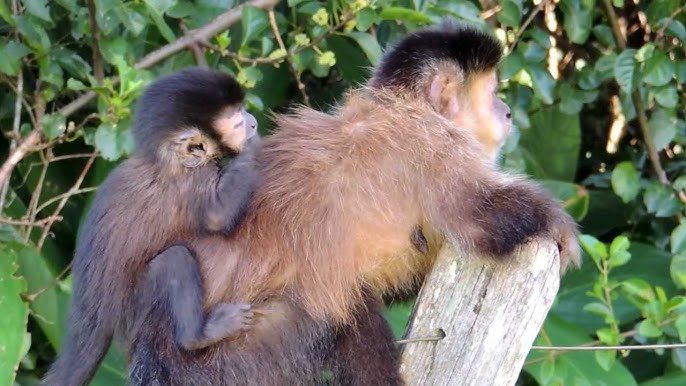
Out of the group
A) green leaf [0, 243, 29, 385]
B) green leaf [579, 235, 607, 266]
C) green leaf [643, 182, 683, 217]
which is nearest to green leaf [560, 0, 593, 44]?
green leaf [643, 182, 683, 217]

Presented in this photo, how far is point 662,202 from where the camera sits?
12.1 ft

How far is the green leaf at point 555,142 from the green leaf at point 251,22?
1629mm

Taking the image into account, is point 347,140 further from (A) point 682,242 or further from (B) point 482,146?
(A) point 682,242

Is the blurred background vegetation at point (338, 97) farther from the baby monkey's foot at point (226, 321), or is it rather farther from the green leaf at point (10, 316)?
the baby monkey's foot at point (226, 321)

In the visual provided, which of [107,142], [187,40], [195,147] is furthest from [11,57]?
[195,147]

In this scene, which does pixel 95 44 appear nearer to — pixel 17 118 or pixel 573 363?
pixel 17 118

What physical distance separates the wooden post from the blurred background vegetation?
2.28ft

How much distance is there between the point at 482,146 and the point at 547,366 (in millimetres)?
882

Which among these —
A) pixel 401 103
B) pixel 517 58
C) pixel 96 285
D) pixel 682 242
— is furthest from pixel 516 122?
pixel 96 285

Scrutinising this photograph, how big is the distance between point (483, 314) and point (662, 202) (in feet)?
6.21

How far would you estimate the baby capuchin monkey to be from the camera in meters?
2.14

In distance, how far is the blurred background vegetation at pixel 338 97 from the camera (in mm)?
2998

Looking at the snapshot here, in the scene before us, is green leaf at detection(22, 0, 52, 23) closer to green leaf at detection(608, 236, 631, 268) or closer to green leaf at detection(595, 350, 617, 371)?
green leaf at detection(608, 236, 631, 268)

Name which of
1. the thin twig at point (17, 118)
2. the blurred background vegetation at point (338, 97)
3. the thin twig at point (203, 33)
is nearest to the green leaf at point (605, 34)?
the blurred background vegetation at point (338, 97)
